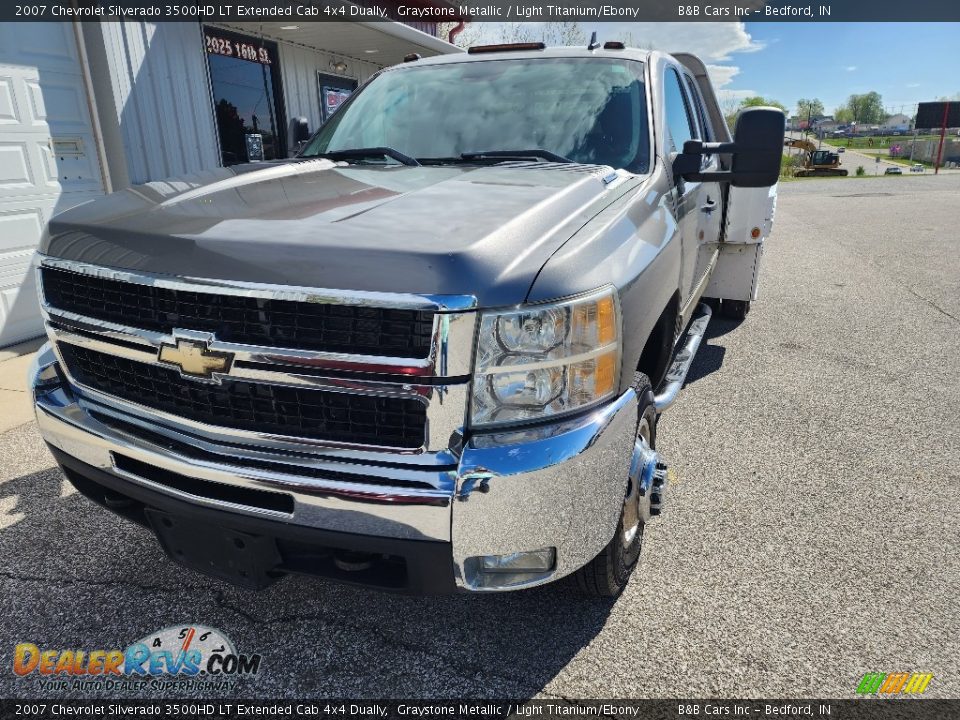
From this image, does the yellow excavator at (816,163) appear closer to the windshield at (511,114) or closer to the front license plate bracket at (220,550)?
the windshield at (511,114)

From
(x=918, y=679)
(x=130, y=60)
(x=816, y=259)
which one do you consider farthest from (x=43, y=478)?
(x=816, y=259)

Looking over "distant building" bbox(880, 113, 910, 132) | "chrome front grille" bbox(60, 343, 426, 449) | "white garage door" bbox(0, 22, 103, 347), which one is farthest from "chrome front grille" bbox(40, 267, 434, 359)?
"distant building" bbox(880, 113, 910, 132)

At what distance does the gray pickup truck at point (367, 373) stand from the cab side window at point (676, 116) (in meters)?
0.84

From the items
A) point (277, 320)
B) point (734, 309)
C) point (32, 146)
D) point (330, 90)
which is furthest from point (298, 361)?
point (330, 90)

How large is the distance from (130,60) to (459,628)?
645 centimetres

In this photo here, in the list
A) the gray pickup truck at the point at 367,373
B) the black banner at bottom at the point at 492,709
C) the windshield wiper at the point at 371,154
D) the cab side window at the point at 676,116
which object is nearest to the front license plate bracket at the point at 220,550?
the gray pickup truck at the point at 367,373

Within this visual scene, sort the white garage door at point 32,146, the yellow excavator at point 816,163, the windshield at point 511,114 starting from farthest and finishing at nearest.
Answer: the yellow excavator at point 816,163
the white garage door at point 32,146
the windshield at point 511,114

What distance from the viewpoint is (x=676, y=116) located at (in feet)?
11.3

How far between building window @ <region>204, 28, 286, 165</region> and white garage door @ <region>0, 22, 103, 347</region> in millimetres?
1729

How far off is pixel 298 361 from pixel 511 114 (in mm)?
1872

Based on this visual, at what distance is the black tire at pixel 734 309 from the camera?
6.16 metres

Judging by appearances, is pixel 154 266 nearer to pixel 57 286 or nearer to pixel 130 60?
pixel 57 286

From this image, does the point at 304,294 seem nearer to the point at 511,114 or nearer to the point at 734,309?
the point at 511,114

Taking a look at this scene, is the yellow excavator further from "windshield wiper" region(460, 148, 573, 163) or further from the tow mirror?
"windshield wiper" region(460, 148, 573, 163)
